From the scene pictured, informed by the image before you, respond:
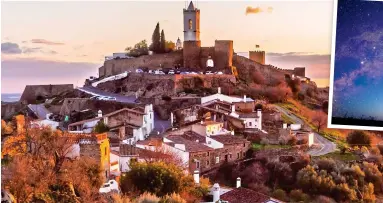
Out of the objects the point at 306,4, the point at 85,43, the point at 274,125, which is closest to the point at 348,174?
the point at 274,125

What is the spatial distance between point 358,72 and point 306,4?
2.72 feet

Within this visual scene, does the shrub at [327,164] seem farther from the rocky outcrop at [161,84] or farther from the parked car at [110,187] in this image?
the parked car at [110,187]

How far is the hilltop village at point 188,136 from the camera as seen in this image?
712 centimetres

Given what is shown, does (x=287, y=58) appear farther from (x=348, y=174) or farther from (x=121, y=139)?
(x=121, y=139)

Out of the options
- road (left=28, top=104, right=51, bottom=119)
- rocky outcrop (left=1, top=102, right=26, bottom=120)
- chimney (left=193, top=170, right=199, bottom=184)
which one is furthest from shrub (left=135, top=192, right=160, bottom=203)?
rocky outcrop (left=1, top=102, right=26, bottom=120)

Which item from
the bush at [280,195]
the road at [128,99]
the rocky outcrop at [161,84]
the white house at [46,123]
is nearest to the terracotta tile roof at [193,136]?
the road at [128,99]

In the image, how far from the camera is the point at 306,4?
7.32m

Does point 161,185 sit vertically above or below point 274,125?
below

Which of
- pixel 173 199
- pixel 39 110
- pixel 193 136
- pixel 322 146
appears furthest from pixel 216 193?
pixel 39 110

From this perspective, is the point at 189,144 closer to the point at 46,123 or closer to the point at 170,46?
the point at 170,46

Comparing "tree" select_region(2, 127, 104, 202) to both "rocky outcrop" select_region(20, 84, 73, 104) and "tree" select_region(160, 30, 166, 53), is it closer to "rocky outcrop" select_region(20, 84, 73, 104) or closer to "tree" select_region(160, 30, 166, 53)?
"rocky outcrop" select_region(20, 84, 73, 104)

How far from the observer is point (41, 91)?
775 centimetres

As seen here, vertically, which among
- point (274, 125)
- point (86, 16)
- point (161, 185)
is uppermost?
point (86, 16)

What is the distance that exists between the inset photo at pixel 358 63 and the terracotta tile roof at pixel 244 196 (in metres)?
1.08
